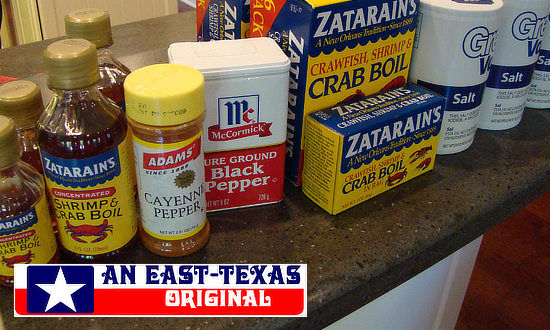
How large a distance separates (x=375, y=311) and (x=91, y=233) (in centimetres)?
41

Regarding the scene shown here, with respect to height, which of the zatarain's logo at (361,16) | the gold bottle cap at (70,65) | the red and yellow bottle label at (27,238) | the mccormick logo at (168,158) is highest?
the zatarain's logo at (361,16)

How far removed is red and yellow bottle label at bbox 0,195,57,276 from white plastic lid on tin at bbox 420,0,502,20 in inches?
21.9

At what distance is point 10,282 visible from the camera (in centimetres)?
58

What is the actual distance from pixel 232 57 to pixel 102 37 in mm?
155

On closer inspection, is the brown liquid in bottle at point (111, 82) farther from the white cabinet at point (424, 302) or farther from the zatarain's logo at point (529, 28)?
the zatarain's logo at point (529, 28)

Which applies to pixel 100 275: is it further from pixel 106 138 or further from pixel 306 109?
pixel 306 109

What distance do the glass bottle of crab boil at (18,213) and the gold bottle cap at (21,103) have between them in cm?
5

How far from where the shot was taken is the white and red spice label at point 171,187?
1.82ft

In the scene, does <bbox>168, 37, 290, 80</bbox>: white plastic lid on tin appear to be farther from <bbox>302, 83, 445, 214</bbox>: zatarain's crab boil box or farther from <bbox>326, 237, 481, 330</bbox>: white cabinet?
<bbox>326, 237, 481, 330</bbox>: white cabinet

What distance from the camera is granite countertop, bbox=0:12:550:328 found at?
600 mm

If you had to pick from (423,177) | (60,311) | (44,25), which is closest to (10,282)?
(60,311)

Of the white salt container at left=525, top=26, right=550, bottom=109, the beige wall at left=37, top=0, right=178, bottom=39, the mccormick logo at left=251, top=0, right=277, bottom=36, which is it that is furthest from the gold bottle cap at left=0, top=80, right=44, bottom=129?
the beige wall at left=37, top=0, right=178, bottom=39

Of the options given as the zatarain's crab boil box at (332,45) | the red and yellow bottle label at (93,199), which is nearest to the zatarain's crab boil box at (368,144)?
the zatarain's crab boil box at (332,45)

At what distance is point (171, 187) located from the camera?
573 mm
